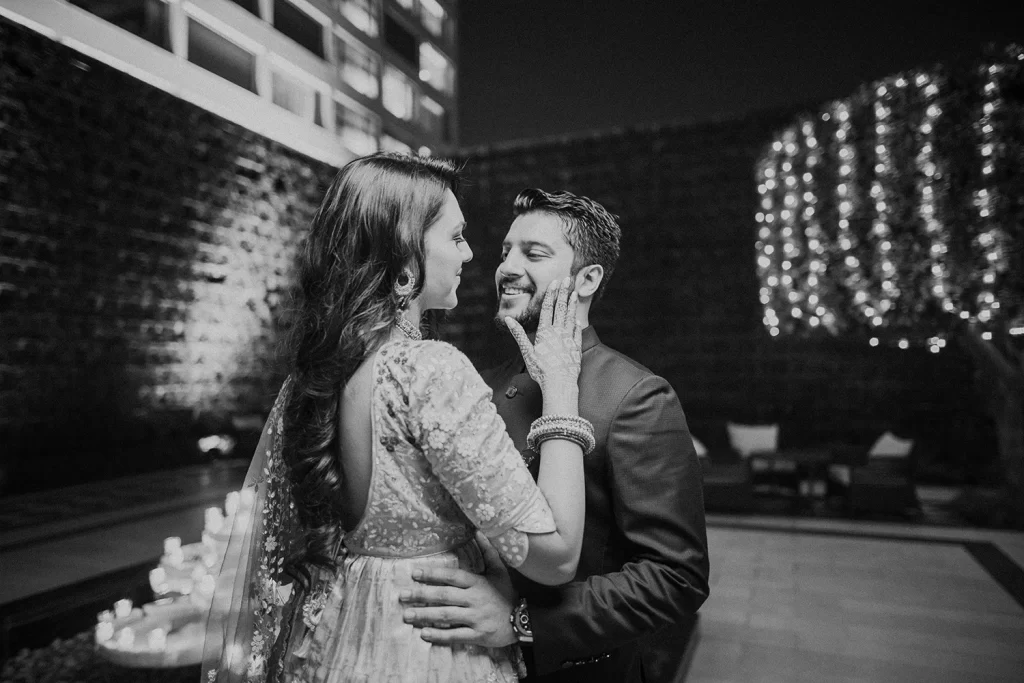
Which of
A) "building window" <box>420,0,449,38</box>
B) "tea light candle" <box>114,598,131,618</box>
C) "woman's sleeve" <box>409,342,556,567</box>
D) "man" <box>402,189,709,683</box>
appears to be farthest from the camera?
"building window" <box>420,0,449,38</box>

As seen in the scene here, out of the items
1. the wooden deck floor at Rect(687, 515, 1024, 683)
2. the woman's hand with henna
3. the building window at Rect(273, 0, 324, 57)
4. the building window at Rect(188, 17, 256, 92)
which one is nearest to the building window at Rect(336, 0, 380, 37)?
the building window at Rect(273, 0, 324, 57)

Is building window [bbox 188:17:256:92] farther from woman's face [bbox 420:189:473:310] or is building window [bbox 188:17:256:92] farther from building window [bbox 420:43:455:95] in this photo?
woman's face [bbox 420:189:473:310]

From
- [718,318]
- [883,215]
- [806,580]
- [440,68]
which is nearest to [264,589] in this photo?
[440,68]

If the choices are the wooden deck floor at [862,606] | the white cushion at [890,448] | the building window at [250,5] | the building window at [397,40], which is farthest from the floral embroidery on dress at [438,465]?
the white cushion at [890,448]

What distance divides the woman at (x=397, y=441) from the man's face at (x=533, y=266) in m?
0.14

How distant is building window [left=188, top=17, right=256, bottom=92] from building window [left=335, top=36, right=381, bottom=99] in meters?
0.74

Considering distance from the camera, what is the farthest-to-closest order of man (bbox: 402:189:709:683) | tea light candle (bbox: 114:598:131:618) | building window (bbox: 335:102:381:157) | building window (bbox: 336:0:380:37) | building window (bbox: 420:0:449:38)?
1. building window (bbox: 335:102:381:157)
2. building window (bbox: 336:0:380:37)
3. building window (bbox: 420:0:449:38)
4. tea light candle (bbox: 114:598:131:618)
5. man (bbox: 402:189:709:683)

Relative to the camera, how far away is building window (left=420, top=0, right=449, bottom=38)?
11.4ft

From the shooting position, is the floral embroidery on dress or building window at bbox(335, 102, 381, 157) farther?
building window at bbox(335, 102, 381, 157)

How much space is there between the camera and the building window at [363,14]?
3.88m

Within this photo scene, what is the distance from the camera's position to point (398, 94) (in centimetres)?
766

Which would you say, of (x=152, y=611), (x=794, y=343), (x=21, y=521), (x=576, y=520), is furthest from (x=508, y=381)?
(x=794, y=343)

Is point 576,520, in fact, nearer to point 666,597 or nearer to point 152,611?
point 666,597

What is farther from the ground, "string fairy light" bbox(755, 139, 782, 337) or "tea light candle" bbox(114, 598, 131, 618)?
"string fairy light" bbox(755, 139, 782, 337)
